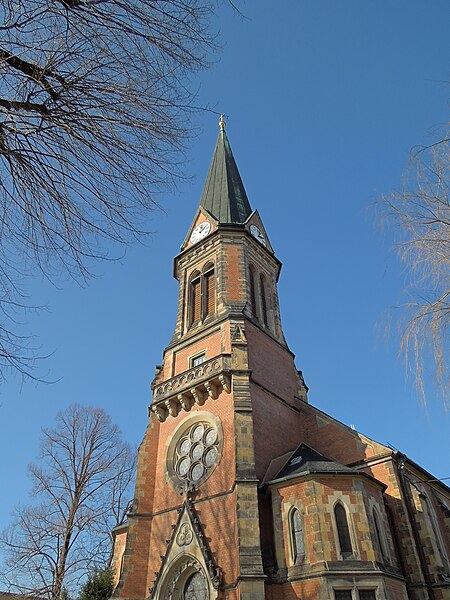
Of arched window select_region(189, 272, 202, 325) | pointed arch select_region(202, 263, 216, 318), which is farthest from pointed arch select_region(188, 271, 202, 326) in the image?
pointed arch select_region(202, 263, 216, 318)

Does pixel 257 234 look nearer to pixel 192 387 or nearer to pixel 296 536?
pixel 192 387

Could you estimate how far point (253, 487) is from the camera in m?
15.1

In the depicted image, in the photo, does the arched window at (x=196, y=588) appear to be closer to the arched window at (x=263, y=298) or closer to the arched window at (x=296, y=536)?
the arched window at (x=296, y=536)

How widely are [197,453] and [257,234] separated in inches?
517

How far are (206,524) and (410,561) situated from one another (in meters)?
6.82

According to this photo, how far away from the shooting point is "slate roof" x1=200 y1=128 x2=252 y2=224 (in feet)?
88.8

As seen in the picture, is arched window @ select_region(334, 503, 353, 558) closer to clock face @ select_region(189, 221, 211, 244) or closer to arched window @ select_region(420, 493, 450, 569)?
arched window @ select_region(420, 493, 450, 569)

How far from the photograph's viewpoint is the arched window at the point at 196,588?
48.9 feet

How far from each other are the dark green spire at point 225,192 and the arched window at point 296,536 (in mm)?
15795

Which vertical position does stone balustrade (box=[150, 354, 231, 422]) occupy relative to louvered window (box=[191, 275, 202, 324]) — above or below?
below

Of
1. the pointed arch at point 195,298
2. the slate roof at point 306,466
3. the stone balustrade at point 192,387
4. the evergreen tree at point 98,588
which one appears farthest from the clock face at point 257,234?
the evergreen tree at point 98,588

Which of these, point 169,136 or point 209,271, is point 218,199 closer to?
point 209,271

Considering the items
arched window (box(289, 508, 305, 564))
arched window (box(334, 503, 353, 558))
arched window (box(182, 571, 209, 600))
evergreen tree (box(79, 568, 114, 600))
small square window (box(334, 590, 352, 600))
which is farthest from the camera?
evergreen tree (box(79, 568, 114, 600))

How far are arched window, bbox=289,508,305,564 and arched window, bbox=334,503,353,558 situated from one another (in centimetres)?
110
